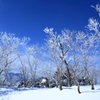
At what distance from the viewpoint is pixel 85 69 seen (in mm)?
11562

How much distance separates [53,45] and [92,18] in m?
6.79

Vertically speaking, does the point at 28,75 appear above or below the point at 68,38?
below

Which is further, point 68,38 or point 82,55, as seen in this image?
point 68,38

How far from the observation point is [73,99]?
5.99 meters

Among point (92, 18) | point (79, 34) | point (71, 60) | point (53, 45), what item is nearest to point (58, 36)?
point (53, 45)

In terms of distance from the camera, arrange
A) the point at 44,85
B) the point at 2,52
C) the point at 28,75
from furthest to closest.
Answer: the point at 44,85, the point at 28,75, the point at 2,52

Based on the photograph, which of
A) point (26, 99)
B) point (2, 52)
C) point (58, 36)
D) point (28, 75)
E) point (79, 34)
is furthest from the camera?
point (28, 75)

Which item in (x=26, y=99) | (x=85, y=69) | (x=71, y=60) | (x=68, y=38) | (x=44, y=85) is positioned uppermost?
Answer: (x=68, y=38)

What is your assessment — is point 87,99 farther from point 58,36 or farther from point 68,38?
point 58,36

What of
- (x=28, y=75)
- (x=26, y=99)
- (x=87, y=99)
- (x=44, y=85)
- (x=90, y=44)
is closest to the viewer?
(x=87, y=99)

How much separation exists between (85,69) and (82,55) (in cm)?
188

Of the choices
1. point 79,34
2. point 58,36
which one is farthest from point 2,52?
point 79,34

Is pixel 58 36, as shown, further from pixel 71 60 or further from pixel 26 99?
pixel 26 99

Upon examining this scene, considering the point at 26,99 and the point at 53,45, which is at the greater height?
the point at 53,45
